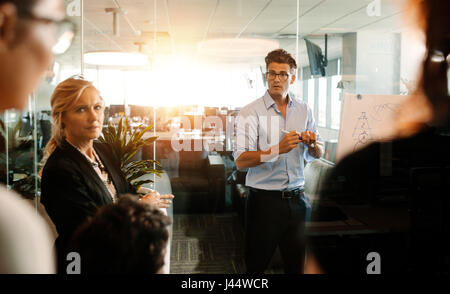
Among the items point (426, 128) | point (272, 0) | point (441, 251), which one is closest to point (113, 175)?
point (426, 128)

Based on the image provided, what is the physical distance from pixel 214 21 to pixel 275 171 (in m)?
1.42

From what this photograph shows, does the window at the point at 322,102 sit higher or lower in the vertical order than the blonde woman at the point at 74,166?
higher

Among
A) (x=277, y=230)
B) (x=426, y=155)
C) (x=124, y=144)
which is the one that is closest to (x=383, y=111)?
(x=426, y=155)

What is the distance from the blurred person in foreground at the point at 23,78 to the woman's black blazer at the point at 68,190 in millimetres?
414

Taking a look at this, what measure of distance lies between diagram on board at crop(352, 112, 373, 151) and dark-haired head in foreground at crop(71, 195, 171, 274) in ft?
3.89

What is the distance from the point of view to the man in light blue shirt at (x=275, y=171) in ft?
5.81

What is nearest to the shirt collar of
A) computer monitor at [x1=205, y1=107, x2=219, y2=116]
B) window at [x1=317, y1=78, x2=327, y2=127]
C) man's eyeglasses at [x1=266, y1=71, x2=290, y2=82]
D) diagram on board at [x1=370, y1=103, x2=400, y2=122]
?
man's eyeglasses at [x1=266, y1=71, x2=290, y2=82]

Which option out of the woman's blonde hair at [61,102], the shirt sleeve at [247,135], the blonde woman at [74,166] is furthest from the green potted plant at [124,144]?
the shirt sleeve at [247,135]

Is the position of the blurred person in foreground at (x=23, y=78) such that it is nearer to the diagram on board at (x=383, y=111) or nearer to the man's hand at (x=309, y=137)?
the man's hand at (x=309, y=137)

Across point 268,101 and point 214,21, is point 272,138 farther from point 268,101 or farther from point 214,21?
point 214,21

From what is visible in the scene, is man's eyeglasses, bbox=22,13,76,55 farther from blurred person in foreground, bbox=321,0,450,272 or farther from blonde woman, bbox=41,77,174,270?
blurred person in foreground, bbox=321,0,450,272

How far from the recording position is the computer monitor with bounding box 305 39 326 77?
2.75 m

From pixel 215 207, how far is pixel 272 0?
176 cm

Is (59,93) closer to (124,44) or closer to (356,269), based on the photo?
(124,44)
